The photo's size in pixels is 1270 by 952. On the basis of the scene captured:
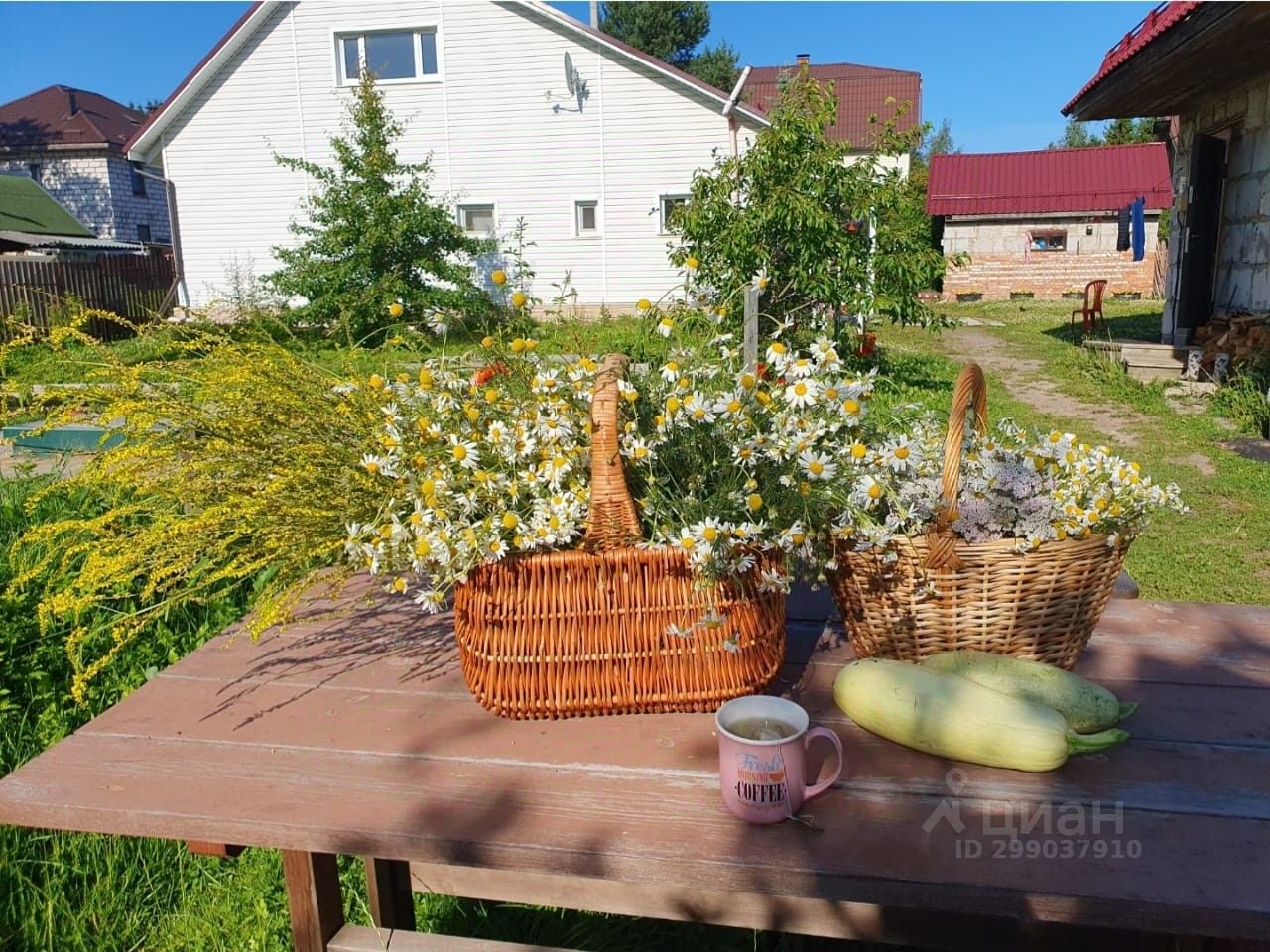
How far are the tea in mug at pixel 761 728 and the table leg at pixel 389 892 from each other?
3.16ft

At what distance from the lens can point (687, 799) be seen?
1.30 meters

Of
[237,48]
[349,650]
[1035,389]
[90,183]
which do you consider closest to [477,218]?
[237,48]

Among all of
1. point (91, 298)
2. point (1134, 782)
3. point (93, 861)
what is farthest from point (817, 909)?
point (91, 298)

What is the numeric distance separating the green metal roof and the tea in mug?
26.9 m

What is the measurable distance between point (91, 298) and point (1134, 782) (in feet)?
58.8

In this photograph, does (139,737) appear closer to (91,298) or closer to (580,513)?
(580,513)

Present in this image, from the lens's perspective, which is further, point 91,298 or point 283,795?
point 91,298

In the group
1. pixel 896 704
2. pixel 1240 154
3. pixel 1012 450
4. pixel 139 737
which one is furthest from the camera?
pixel 1240 154

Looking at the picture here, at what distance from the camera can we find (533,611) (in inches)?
56.1

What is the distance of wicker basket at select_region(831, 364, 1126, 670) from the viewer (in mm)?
1451

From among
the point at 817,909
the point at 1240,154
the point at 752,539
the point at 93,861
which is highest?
the point at 1240,154

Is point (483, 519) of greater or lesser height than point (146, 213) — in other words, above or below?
below

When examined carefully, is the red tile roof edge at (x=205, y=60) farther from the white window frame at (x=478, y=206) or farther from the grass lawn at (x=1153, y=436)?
the grass lawn at (x=1153, y=436)

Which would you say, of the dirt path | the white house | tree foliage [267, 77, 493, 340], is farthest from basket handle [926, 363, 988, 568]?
the white house
